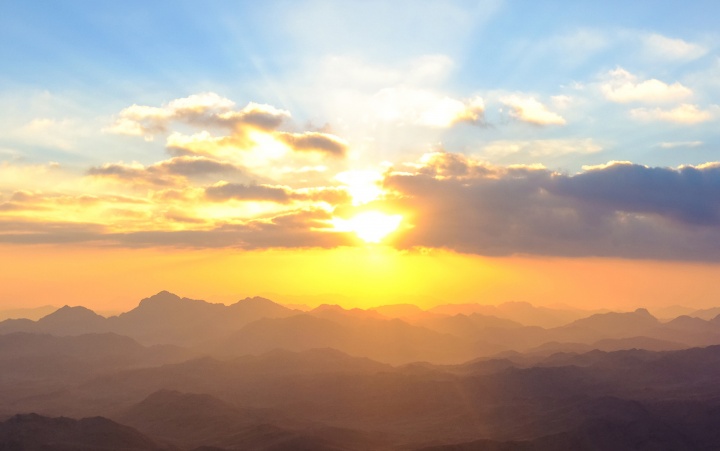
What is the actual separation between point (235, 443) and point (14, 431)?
6110 centimetres

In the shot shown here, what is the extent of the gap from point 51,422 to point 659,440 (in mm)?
183936

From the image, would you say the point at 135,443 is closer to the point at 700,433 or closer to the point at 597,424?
the point at 597,424

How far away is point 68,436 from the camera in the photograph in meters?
172

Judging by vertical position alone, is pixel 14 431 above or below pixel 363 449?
above

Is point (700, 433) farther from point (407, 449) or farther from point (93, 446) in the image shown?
point (93, 446)

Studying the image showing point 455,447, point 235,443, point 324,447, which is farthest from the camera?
point 235,443

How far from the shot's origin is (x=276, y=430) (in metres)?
196

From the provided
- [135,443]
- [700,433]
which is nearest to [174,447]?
[135,443]

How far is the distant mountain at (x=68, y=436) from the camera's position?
165375 mm

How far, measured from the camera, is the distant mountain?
16538cm

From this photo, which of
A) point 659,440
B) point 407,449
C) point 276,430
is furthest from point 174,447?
point 659,440

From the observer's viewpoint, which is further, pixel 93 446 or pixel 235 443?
pixel 235 443

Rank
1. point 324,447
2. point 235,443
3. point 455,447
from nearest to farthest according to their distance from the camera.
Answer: point 455,447 < point 324,447 < point 235,443

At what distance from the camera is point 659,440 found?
7672 inches
